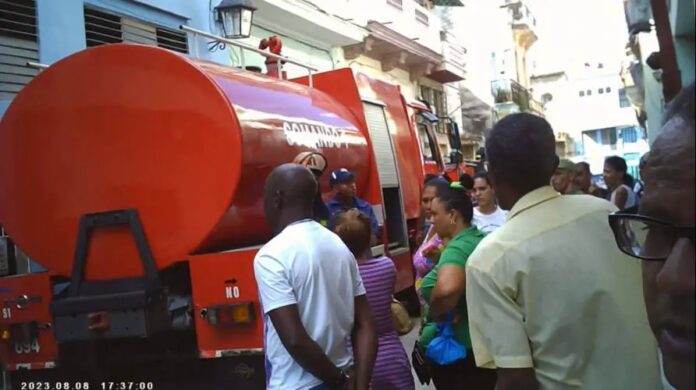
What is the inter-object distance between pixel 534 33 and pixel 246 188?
4610 centimetres

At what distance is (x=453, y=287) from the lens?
3.00m

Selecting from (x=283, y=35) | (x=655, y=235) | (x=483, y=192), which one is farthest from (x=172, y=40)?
(x=655, y=235)

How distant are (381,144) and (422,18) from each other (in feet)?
48.7

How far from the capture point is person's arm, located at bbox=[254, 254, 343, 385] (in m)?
2.71

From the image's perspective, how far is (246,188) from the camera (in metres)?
4.35

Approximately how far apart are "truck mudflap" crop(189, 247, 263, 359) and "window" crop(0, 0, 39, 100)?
4.42 meters

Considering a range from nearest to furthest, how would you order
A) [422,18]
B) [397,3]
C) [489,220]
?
[489,220] < [397,3] < [422,18]

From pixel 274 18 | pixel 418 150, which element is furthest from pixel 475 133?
pixel 418 150

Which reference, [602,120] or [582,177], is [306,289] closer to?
[582,177]

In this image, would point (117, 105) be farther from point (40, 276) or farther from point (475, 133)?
point (475, 133)

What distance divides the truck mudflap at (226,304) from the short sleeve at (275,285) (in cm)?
127

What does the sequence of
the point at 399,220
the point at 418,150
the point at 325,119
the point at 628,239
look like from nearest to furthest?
the point at 628,239 < the point at 325,119 < the point at 399,220 < the point at 418,150

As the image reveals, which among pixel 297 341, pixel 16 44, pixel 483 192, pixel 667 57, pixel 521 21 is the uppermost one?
pixel 521 21

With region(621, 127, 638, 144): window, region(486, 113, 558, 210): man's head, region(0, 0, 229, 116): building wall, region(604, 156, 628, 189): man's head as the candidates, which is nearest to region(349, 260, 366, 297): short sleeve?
region(486, 113, 558, 210): man's head
